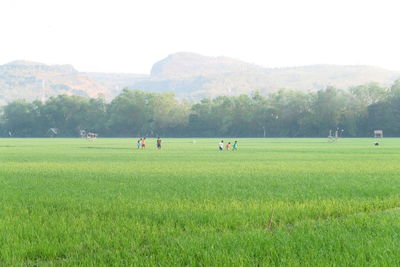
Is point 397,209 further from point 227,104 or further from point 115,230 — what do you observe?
point 227,104

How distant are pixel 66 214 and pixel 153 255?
423 cm

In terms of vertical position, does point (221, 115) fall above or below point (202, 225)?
above

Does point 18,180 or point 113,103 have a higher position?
point 113,103

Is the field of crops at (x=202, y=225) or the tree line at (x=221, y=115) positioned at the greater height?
the tree line at (x=221, y=115)

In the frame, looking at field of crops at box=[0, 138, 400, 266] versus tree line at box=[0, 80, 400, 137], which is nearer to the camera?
field of crops at box=[0, 138, 400, 266]

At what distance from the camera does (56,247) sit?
7.44 m

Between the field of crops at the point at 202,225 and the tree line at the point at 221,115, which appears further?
the tree line at the point at 221,115

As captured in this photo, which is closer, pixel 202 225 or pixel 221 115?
pixel 202 225

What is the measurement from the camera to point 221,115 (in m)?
148

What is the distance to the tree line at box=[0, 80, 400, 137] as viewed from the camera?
124250mm

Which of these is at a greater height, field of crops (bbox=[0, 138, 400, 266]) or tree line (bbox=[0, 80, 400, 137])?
tree line (bbox=[0, 80, 400, 137])

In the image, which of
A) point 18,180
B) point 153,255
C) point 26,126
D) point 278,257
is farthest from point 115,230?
point 26,126

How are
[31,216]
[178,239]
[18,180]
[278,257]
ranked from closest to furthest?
[278,257] < [178,239] < [31,216] < [18,180]

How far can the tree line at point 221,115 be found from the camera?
408 ft
